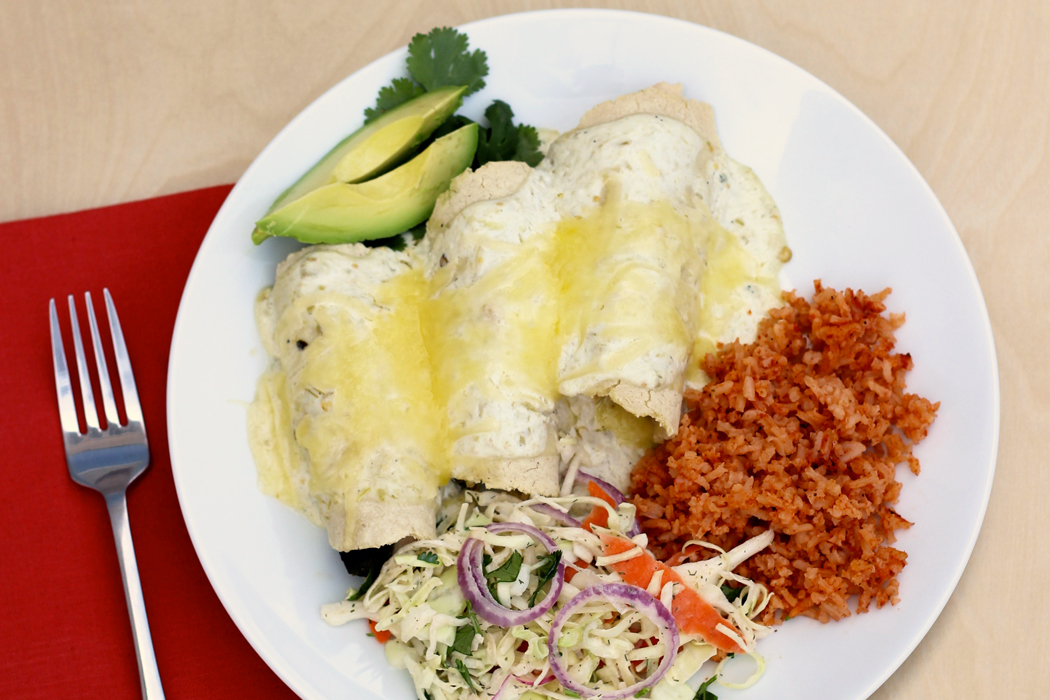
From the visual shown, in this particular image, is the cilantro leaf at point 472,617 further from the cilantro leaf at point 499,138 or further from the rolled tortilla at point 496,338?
the cilantro leaf at point 499,138

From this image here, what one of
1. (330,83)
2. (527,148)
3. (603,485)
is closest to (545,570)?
(603,485)

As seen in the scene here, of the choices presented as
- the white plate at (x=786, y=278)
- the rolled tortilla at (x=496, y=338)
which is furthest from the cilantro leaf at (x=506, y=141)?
the rolled tortilla at (x=496, y=338)

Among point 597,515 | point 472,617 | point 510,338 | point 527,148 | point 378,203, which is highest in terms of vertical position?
point 527,148

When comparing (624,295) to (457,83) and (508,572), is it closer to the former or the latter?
(508,572)

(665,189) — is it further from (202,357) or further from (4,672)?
(4,672)

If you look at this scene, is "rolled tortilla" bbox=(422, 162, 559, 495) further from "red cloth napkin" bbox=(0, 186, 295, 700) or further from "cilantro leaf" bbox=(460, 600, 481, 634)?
"red cloth napkin" bbox=(0, 186, 295, 700)

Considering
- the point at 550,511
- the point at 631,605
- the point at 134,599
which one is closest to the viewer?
the point at 631,605

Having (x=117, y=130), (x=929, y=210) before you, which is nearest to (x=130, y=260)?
(x=117, y=130)

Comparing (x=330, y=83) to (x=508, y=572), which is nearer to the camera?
(x=508, y=572)
